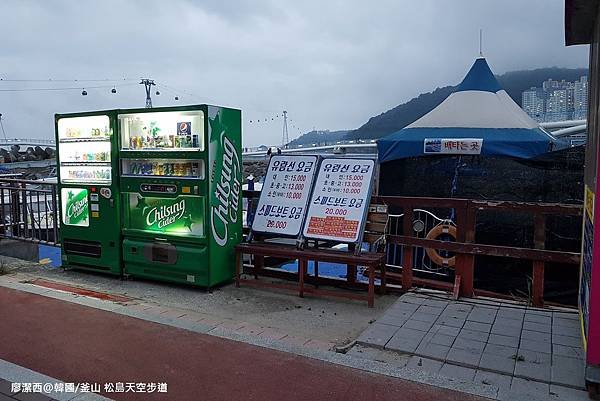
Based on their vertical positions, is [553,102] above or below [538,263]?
above

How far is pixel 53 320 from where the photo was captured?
487cm

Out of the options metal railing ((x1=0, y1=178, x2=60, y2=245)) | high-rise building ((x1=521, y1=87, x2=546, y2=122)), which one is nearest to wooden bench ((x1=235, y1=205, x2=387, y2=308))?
A: metal railing ((x1=0, y1=178, x2=60, y2=245))

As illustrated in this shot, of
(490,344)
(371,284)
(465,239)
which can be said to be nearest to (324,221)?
(371,284)

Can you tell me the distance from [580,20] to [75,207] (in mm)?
6447

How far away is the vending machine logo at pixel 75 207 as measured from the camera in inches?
264

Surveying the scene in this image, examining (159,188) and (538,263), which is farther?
(159,188)

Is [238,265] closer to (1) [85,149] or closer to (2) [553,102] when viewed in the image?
(1) [85,149]

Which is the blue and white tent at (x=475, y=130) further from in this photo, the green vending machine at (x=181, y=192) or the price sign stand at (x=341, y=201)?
the green vending machine at (x=181, y=192)

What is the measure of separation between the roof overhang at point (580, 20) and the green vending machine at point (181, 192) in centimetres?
374

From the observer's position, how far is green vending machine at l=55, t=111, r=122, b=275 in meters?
6.45

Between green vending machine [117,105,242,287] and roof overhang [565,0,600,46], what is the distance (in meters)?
3.74

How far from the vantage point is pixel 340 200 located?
19.0 ft

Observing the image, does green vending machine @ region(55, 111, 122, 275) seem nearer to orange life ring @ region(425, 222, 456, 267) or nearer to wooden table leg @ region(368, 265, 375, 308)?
wooden table leg @ region(368, 265, 375, 308)

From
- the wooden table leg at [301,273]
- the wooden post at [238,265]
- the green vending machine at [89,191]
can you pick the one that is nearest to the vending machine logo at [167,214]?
the green vending machine at [89,191]
